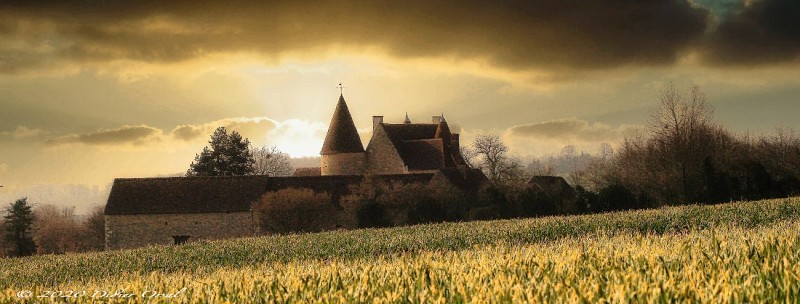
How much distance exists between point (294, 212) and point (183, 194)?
1011 cm

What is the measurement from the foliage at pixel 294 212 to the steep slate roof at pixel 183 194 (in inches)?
129

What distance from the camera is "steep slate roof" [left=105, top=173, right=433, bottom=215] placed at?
50.4 m

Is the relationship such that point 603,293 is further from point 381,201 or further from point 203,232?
point 203,232

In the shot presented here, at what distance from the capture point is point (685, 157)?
188 feet

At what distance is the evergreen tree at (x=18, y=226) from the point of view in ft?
203

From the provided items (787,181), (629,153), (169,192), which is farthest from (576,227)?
(629,153)

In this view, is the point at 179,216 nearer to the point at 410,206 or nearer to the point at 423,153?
the point at 410,206

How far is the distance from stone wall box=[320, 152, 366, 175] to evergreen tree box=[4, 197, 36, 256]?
25.9 meters

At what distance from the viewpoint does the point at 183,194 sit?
51.9 m

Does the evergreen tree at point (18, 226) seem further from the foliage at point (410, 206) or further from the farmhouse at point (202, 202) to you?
the foliage at point (410, 206)

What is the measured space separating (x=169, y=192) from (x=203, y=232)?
15.4 ft

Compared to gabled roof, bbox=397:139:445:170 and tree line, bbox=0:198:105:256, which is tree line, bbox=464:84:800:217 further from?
tree line, bbox=0:198:105:256

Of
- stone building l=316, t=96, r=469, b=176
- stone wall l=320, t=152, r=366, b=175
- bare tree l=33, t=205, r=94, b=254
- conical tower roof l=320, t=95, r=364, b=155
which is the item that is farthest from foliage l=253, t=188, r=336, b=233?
bare tree l=33, t=205, r=94, b=254

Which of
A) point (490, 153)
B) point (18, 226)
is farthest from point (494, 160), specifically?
point (18, 226)
